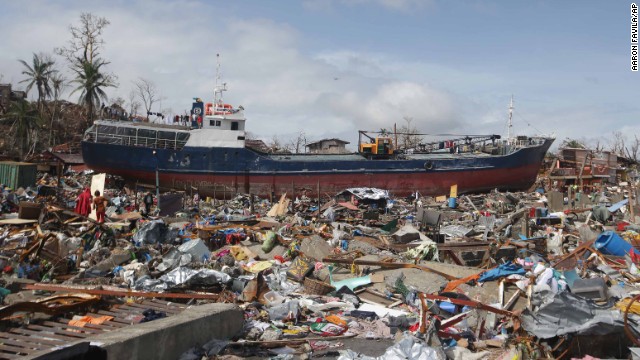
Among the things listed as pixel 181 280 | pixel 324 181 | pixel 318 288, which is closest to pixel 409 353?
pixel 318 288

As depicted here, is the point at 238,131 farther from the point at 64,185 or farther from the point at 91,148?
the point at 64,185

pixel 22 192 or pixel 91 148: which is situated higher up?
pixel 91 148

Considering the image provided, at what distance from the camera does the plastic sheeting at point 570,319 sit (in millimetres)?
5004

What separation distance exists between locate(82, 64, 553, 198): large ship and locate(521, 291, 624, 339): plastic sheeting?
55.4 feet

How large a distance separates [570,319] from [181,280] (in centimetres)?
511

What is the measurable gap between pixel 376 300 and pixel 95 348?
192 inches

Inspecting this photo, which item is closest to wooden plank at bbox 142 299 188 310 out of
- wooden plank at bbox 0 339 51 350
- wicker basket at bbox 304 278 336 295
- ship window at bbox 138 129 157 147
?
wooden plank at bbox 0 339 51 350

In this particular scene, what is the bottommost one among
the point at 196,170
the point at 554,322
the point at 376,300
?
the point at 376,300

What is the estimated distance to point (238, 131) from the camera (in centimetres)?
2403

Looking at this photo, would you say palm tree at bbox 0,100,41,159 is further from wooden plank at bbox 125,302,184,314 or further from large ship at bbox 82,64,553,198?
wooden plank at bbox 125,302,184,314

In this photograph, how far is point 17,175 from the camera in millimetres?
20516

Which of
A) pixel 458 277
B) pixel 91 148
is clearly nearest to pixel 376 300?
pixel 458 277

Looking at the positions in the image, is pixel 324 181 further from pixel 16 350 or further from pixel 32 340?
pixel 16 350

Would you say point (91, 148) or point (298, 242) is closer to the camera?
point (298, 242)
